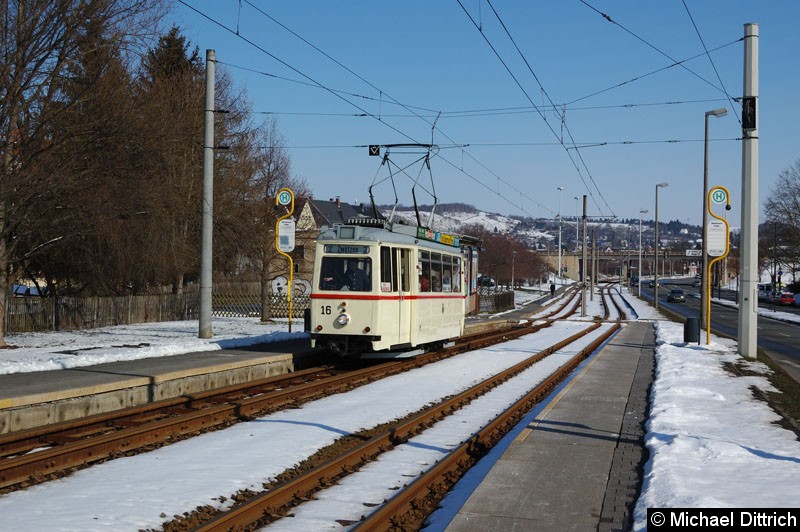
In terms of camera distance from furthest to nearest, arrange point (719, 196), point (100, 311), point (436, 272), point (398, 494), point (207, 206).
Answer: point (100, 311) < point (719, 196) < point (207, 206) < point (436, 272) < point (398, 494)

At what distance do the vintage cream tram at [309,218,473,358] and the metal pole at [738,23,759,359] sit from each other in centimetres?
895

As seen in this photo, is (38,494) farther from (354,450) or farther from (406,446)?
(406,446)

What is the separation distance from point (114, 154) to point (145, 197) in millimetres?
2276

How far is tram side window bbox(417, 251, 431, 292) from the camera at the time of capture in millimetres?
19688

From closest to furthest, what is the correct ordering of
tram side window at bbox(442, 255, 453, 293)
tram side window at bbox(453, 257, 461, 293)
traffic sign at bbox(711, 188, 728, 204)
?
tram side window at bbox(442, 255, 453, 293) < traffic sign at bbox(711, 188, 728, 204) < tram side window at bbox(453, 257, 461, 293)

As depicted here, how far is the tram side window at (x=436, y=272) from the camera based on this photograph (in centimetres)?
2078

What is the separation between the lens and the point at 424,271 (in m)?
20.0

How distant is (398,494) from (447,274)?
14.9m

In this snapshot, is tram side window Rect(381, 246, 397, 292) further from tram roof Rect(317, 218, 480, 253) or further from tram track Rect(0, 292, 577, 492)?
tram track Rect(0, 292, 577, 492)

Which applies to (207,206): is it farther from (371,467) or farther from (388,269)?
(371,467)

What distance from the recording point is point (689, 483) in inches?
306

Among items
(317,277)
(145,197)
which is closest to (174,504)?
(317,277)

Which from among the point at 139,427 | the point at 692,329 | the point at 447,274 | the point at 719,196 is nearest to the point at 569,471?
the point at 139,427

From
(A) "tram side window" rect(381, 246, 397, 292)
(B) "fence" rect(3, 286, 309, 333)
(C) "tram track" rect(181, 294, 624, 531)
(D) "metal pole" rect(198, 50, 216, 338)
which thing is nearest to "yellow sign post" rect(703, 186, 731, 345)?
(A) "tram side window" rect(381, 246, 397, 292)
